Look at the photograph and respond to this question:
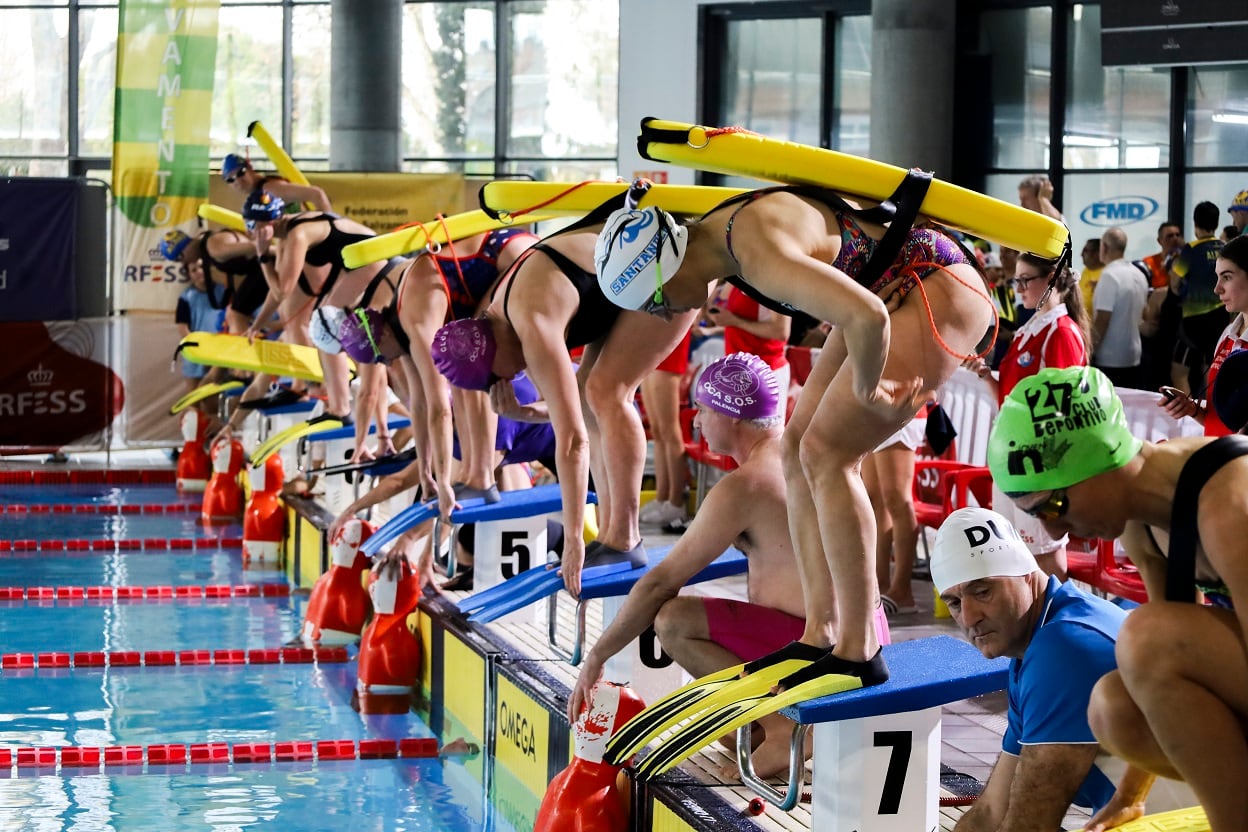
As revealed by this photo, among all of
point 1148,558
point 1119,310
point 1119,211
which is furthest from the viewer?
point 1119,211

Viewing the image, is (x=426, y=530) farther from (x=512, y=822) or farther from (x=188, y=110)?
(x=188, y=110)

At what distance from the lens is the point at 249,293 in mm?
11797

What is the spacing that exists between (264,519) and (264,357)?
106 centimetres

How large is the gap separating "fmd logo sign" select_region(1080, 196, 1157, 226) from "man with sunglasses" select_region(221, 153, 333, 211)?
6.56 m

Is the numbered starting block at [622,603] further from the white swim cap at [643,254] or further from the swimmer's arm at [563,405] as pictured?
the white swim cap at [643,254]

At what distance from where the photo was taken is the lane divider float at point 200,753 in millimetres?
5238

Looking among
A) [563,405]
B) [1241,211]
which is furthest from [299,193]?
[563,405]

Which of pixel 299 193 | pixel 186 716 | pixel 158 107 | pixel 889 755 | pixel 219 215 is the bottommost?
pixel 186 716

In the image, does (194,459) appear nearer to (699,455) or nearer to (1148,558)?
(699,455)

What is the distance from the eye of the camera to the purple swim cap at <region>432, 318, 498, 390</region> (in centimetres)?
461

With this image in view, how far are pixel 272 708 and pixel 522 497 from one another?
121cm

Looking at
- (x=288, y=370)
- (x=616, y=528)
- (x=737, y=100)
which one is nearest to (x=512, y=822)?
(x=616, y=528)

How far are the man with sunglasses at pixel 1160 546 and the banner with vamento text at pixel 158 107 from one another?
1062 centimetres

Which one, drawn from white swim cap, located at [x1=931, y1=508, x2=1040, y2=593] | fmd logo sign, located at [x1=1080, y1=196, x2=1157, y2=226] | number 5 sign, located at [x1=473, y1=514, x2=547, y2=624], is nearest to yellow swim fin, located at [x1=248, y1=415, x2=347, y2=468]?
number 5 sign, located at [x1=473, y1=514, x2=547, y2=624]
